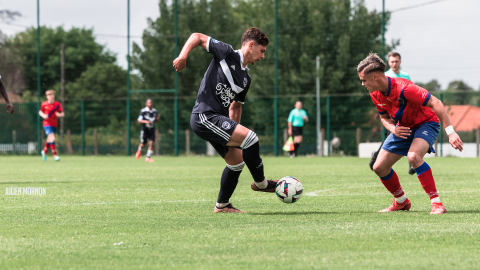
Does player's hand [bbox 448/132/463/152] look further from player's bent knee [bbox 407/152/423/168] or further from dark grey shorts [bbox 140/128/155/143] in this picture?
dark grey shorts [bbox 140/128/155/143]

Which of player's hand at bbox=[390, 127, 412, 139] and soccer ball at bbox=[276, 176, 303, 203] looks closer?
player's hand at bbox=[390, 127, 412, 139]

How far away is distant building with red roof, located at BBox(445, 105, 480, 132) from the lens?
23.7m

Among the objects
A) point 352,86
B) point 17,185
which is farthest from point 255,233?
point 352,86

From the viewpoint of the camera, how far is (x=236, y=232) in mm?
4555

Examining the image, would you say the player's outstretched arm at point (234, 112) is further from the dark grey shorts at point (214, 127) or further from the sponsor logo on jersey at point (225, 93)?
the dark grey shorts at point (214, 127)

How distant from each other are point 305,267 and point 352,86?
31201mm

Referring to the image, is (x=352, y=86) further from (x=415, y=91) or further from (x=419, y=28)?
(x=415, y=91)

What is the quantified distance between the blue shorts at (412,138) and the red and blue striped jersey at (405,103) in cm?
6

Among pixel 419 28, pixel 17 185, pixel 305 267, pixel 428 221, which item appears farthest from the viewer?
pixel 419 28

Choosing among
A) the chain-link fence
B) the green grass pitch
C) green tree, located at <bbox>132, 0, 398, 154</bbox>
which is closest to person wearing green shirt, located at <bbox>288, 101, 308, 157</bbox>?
the chain-link fence

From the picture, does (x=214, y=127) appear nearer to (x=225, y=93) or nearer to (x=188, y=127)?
(x=225, y=93)

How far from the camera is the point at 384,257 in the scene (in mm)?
3572

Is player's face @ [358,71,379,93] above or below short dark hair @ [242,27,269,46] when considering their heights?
below

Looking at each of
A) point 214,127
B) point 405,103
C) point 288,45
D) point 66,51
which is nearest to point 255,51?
point 214,127
